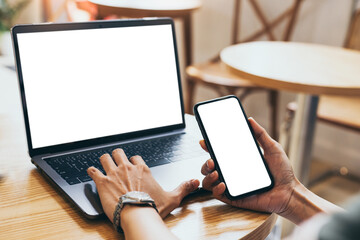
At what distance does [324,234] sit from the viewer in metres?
0.29

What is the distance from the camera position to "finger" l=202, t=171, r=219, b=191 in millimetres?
685

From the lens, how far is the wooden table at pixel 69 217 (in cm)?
61

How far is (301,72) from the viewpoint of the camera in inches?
51.8

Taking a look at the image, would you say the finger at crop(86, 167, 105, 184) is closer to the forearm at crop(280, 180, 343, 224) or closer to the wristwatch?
the wristwatch

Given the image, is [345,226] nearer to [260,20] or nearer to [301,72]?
[301,72]

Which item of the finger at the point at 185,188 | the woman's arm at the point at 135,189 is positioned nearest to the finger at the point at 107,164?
the woman's arm at the point at 135,189

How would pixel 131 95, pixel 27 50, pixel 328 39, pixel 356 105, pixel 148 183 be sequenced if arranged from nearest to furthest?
pixel 148 183 < pixel 27 50 < pixel 131 95 < pixel 356 105 < pixel 328 39

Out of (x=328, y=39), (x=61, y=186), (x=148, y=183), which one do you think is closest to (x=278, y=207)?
(x=148, y=183)

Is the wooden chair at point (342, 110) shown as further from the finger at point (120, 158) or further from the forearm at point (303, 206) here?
the finger at point (120, 158)

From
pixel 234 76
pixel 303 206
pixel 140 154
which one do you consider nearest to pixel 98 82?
pixel 140 154

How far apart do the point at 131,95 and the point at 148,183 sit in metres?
0.29

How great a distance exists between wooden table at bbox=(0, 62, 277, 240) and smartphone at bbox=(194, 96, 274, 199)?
0.15 ft

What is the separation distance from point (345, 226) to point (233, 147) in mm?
432

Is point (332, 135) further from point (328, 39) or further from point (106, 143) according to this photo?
point (106, 143)
